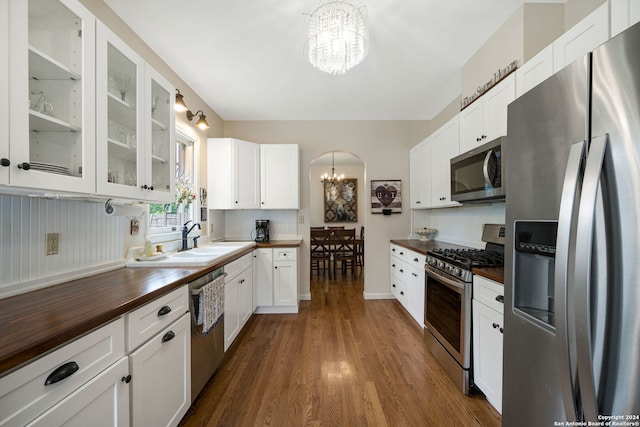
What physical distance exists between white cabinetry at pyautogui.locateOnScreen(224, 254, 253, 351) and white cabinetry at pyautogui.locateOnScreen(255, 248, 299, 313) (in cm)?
22

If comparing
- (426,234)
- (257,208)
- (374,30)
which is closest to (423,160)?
(426,234)

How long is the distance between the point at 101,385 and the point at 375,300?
3.35m

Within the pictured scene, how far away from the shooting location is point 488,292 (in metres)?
1.58

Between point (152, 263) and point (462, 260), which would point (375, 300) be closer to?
point (462, 260)

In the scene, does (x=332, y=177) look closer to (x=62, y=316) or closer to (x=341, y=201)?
(x=341, y=201)

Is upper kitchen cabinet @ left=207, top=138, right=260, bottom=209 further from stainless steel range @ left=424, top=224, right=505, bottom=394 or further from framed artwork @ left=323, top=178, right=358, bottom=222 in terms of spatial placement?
framed artwork @ left=323, top=178, right=358, bottom=222

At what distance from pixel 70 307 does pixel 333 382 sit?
169 cm

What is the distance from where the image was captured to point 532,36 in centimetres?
178

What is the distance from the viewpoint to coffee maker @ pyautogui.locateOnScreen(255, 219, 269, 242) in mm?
3582

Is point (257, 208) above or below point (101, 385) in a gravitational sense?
above

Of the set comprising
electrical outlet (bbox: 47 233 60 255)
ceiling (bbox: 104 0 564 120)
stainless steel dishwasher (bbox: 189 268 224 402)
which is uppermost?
ceiling (bbox: 104 0 564 120)

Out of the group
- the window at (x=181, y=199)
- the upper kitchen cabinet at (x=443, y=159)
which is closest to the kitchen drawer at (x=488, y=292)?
the upper kitchen cabinet at (x=443, y=159)

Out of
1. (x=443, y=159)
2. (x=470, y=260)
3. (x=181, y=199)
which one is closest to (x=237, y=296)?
(x=181, y=199)

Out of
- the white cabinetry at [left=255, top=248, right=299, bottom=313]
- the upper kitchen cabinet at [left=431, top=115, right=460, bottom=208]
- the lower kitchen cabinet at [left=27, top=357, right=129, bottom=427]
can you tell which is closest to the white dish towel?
the lower kitchen cabinet at [left=27, top=357, right=129, bottom=427]
